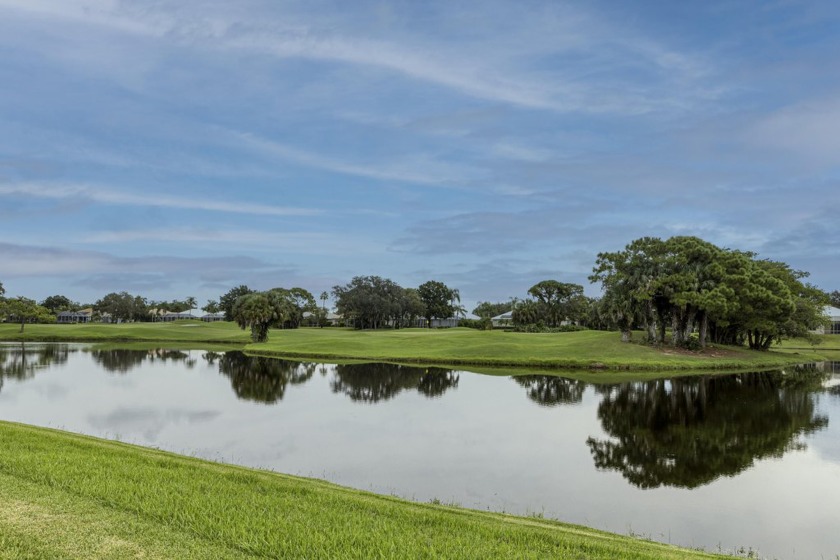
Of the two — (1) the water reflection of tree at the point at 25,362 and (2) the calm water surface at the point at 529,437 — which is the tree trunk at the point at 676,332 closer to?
(2) the calm water surface at the point at 529,437

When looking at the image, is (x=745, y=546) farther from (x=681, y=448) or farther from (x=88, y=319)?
(x=88, y=319)

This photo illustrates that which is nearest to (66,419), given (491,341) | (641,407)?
(641,407)

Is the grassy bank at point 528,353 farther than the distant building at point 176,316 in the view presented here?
No

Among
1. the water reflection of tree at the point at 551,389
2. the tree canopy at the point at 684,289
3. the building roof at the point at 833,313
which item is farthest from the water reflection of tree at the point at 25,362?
the building roof at the point at 833,313

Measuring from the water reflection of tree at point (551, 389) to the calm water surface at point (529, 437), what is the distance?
189 millimetres

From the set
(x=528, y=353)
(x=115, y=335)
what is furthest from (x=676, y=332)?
(x=115, y=335)

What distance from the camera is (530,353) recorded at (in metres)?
55.0

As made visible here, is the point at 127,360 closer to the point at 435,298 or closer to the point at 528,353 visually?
the point at 528,353

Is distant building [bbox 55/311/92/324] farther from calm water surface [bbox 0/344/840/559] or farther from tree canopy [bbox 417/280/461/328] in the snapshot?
calm water surface [bbox 0/344/840/559]

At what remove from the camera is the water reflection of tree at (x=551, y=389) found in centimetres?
3072

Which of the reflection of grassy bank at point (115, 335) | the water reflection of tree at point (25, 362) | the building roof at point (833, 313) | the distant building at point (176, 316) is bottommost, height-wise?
the water reflection of tree at point (25, 362)

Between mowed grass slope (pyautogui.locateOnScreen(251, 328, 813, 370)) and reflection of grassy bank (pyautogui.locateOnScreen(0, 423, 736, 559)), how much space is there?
41.0 metres

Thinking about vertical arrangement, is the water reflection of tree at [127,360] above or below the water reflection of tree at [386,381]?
below

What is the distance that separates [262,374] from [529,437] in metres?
25.9
